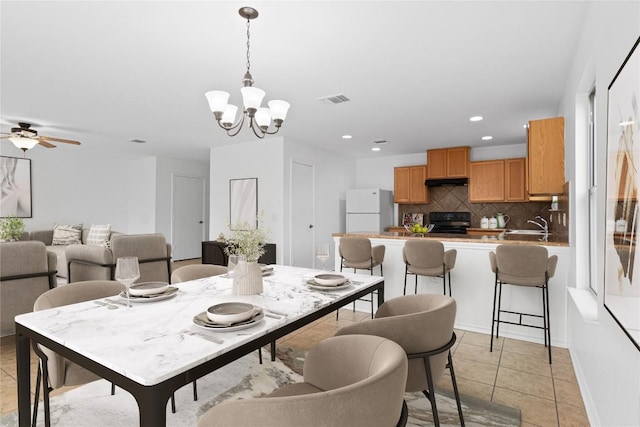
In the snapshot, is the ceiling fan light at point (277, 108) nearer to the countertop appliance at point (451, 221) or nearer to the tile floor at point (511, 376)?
the tile floor at point (511, 376)

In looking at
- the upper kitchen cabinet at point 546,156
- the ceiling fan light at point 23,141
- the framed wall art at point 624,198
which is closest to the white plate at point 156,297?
the framed wall art at point 624,198

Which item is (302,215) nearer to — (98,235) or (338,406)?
(98,235)

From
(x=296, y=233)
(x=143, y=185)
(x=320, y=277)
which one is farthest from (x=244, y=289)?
(x=143, y=185)

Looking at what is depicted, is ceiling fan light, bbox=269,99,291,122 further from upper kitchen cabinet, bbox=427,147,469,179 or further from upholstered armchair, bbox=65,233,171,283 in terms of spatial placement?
upper kitchen cabinet, bbox=427,147,469,179

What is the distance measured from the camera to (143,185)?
7910 millimetres

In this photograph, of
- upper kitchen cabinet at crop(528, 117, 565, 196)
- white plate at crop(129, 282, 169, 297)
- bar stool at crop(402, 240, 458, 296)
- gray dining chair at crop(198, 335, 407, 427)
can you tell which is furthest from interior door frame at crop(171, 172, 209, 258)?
gray dining chair at crop(198, 335, 407, 427)

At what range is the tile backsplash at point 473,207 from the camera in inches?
242

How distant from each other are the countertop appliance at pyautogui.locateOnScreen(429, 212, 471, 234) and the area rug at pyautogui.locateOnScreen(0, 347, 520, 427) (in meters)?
4.81

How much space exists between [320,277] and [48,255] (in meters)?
2.96

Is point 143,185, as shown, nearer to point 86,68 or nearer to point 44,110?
point 44,110

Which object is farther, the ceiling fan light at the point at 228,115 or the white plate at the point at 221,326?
the ceiling fan light at the point at 228,115

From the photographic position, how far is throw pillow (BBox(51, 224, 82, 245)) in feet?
20.4

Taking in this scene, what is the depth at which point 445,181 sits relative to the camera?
6637mm

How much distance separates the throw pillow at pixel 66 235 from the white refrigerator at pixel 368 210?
5.28 metres
